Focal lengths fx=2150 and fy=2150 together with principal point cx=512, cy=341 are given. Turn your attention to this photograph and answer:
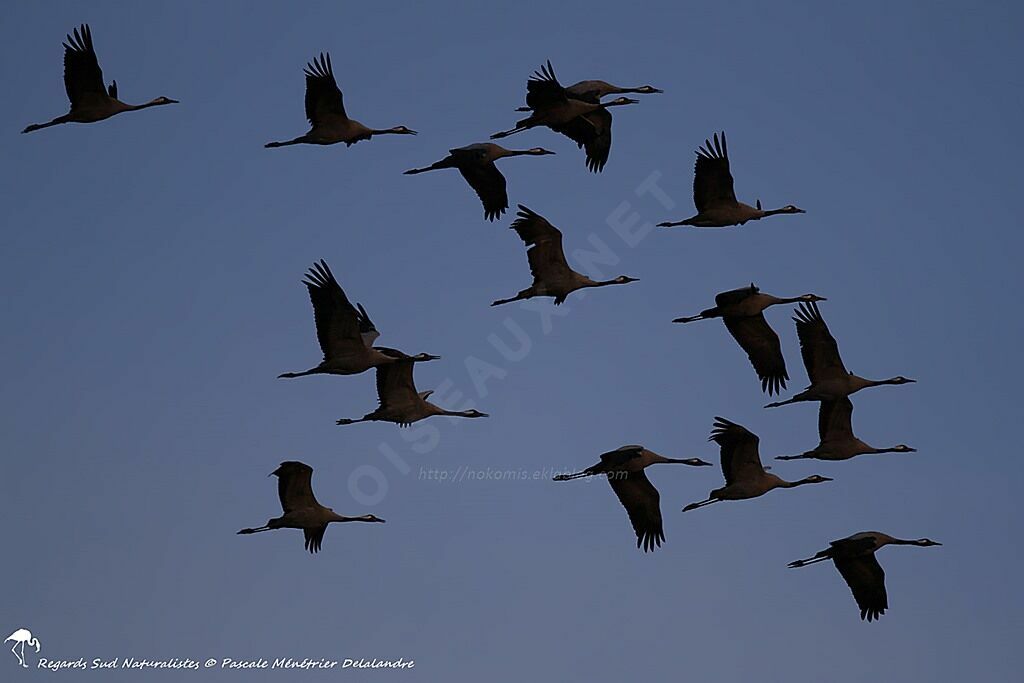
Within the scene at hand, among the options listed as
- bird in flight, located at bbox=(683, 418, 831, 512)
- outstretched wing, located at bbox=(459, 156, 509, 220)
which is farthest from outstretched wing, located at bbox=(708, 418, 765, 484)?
outstretched wing, located at bbox=(459, 156, 509, 220)

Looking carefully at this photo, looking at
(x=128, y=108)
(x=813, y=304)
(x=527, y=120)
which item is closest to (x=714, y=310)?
(x=813, y=304)

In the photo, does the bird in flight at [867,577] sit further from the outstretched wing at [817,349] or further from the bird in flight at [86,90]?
the bird in flight at [86,90]

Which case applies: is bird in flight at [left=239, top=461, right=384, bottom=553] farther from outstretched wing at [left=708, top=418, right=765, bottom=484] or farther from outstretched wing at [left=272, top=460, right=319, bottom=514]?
outstretched wing at [left=708, top=418, right=765, bottom=484]

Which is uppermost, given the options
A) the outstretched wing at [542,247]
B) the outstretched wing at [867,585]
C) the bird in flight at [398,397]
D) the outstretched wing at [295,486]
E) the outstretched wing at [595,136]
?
the outstretched wing at [595,136]

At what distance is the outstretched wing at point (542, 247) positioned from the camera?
122ft

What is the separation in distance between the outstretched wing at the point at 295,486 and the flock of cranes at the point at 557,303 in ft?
0.05

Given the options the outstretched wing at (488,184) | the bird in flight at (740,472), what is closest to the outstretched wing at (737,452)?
the bird in flight at (740,472)

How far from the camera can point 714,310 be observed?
36594mm

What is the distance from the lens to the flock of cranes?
35250 mm

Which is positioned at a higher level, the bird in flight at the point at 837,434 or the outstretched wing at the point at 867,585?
the bird in flight at the point at 837,434

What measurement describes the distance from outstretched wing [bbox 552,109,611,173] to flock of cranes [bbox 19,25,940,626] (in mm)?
134

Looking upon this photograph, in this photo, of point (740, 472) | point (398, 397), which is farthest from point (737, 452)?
point (398, 397)

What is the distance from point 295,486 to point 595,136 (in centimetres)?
874

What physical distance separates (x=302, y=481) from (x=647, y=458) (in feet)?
19.2
